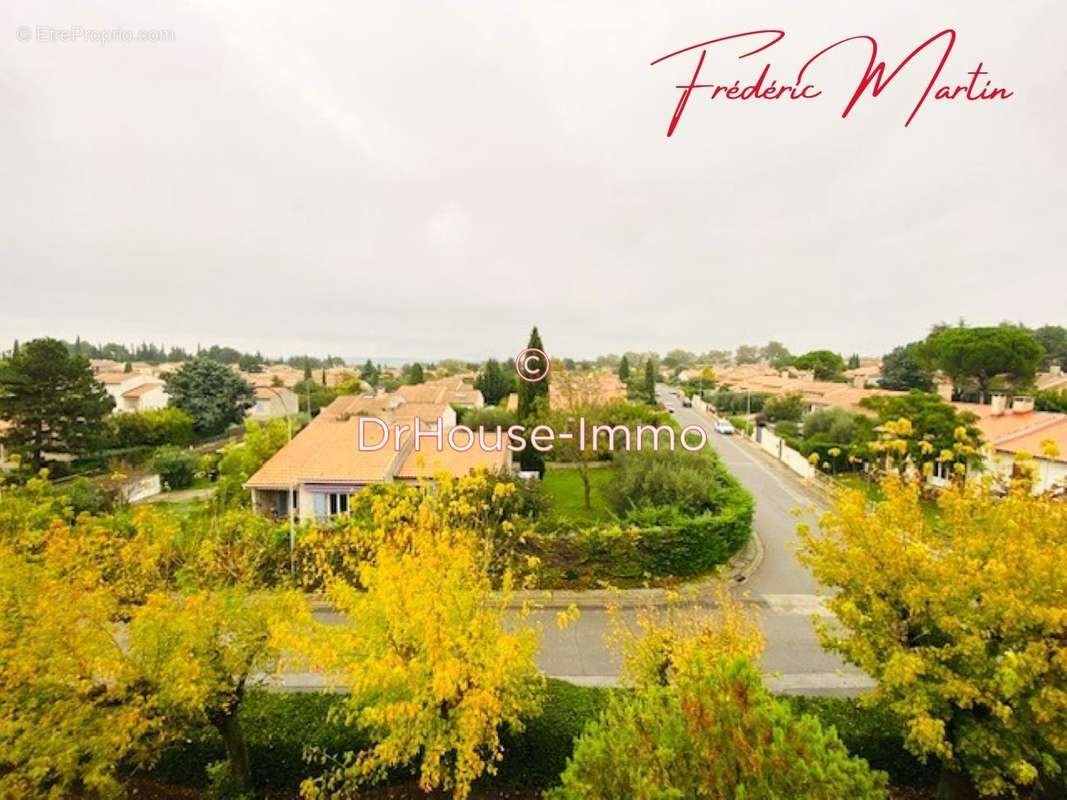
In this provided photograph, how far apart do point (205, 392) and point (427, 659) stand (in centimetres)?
4868

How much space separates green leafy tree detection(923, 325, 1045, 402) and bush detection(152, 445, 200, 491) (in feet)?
206

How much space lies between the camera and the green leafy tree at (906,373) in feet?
195

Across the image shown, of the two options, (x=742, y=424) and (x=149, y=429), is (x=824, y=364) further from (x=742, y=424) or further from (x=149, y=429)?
(x=149, y=429)

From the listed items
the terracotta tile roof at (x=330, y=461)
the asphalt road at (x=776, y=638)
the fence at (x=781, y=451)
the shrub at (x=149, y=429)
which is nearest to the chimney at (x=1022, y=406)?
the fence at (x=781, y=451)

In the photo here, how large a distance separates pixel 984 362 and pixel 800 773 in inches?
2201

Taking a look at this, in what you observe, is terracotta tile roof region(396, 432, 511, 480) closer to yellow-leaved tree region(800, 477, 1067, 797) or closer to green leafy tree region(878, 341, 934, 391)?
yellow-leaved tree region(800, 477, 1067, 797)

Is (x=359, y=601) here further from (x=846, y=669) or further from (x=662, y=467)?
(x=662, y=467)

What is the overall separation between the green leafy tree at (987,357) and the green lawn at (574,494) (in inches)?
1499

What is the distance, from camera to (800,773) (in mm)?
4488

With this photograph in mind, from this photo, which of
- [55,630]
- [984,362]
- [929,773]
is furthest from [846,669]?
[984,362]

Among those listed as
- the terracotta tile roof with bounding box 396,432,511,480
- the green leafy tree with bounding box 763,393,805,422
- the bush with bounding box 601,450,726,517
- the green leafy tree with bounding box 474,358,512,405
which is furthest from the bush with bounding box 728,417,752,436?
the terracotta tile roof with bounding box 396,432,511,480

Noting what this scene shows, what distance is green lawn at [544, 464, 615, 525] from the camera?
22.3m

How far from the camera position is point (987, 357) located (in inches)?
1767

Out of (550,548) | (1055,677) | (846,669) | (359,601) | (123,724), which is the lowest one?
(846,669)
